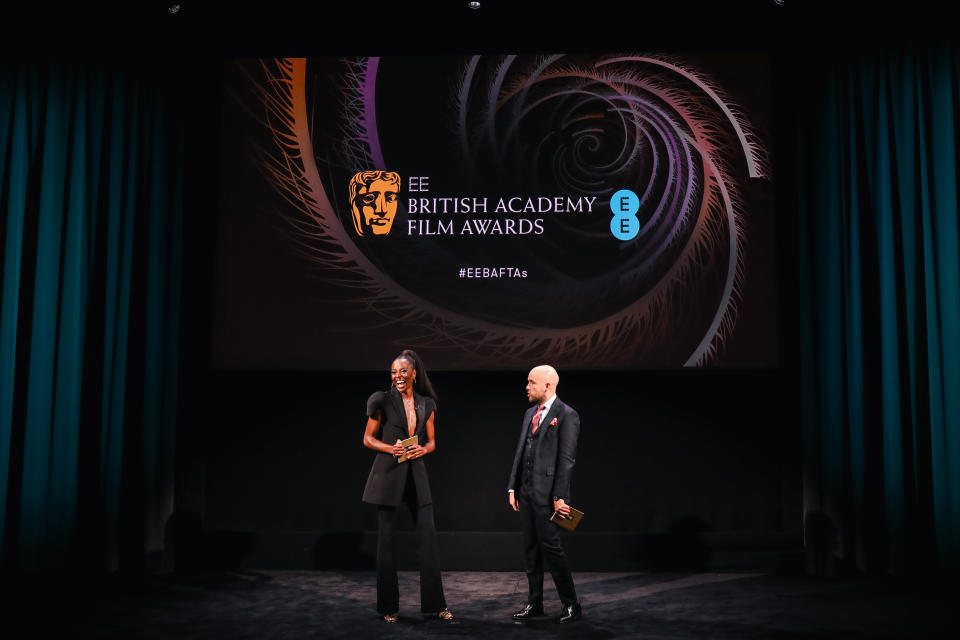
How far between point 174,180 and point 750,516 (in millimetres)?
4859

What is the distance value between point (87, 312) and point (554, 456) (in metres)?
3.58

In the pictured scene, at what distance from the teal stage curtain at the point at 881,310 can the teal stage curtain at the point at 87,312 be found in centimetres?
462

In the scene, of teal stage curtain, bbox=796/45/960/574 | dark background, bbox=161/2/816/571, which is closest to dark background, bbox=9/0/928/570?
dark background, bbox=161/2/816/571

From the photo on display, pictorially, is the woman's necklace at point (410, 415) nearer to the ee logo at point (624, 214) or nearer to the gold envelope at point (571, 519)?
the gold envelope at point (571, 519)

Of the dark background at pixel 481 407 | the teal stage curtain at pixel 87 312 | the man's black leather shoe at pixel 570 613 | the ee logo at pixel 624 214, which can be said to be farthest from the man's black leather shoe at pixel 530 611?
the teal stage curtain at pixel 87 312

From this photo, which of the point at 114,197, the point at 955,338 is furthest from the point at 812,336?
the point at 114,197

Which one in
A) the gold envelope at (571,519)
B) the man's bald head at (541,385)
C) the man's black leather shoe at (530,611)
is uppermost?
the man's bald head at (541,385)

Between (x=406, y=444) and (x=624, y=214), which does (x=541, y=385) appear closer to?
(x=406, y=444)

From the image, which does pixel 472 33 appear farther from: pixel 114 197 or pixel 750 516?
pixel 750 516

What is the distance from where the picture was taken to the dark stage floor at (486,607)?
382 cm

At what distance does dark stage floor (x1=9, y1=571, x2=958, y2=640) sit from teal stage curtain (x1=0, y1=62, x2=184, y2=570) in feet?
1.55

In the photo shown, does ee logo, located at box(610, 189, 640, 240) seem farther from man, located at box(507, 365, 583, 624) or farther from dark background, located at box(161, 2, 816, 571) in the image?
man, located at box(507, 365, 583, 624)

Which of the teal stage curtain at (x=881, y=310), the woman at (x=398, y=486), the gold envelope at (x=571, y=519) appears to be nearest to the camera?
the gold envelope at (x=571, y=519)

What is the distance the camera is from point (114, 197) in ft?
17.8
